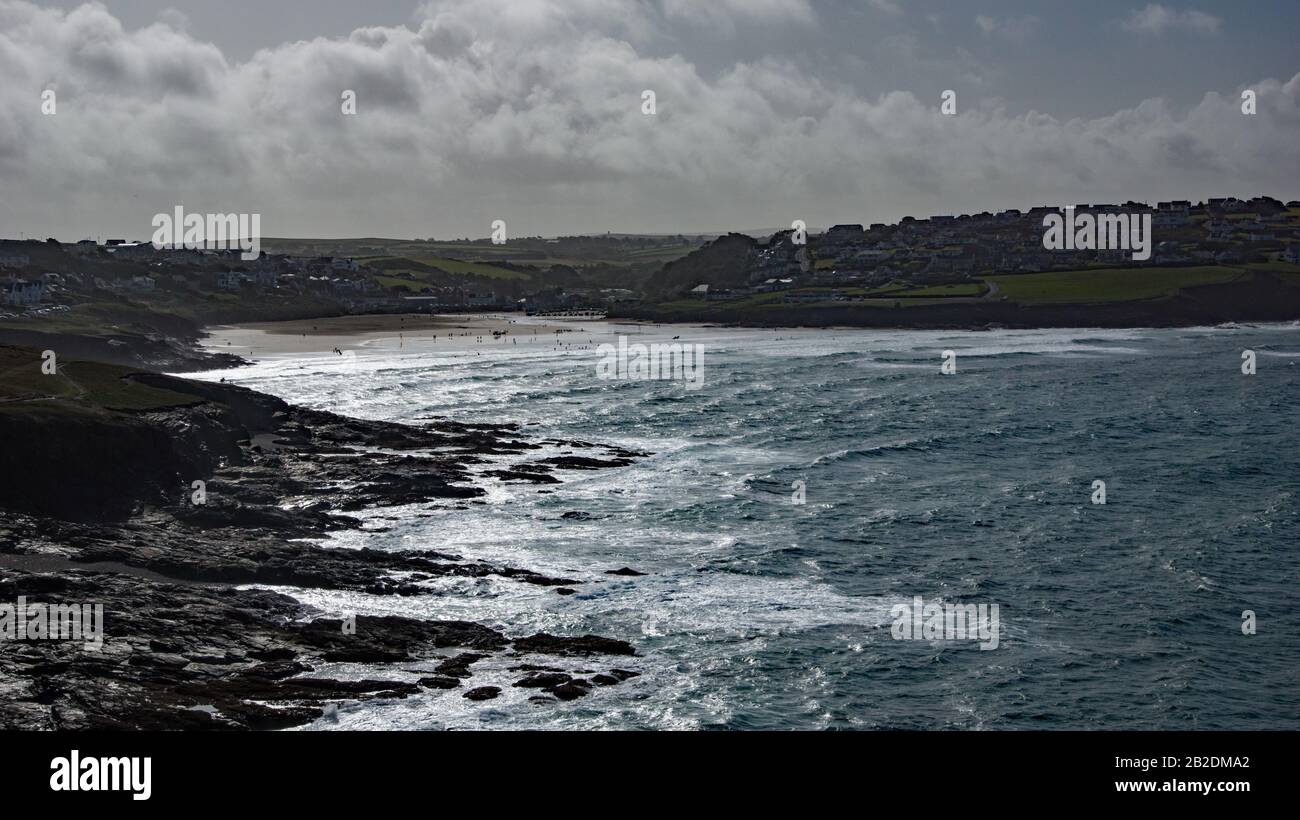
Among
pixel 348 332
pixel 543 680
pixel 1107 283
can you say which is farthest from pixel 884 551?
pixel 1107 283

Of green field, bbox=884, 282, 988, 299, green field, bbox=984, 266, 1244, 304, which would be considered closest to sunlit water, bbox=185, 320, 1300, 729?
green field, bbox=984, 266, 1244, 304

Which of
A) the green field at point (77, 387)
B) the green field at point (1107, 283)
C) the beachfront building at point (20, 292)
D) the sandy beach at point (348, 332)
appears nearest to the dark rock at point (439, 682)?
the green field at point (77, 387)

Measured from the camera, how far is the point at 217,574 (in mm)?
39469

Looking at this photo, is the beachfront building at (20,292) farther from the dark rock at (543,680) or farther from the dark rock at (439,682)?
the dark rock at (543,680)

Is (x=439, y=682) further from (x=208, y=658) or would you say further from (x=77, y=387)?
(x=77, y=387)

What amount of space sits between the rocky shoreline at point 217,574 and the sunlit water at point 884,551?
1.11 m

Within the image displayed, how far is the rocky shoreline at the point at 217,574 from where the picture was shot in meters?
28.2

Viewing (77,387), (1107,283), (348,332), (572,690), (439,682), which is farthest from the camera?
(1107,283)

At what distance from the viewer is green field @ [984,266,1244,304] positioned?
562 ft

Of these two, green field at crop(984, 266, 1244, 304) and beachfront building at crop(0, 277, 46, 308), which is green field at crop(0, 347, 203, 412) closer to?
beachfront building at crop(0, 277, 46, 308)

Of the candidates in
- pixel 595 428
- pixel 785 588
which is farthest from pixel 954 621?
pixel 595 428

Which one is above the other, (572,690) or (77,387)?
(77,387)

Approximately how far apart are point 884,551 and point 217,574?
81.2 feet
